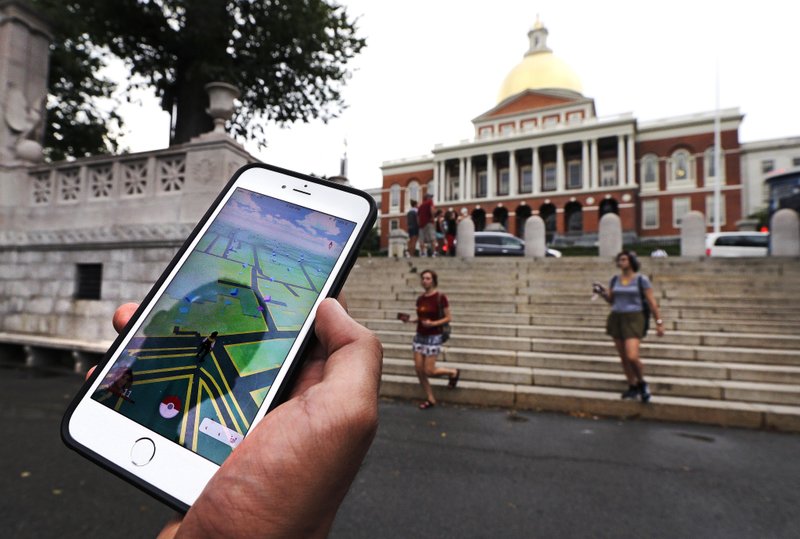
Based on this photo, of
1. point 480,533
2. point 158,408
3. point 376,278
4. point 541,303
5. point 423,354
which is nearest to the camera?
point 158,408

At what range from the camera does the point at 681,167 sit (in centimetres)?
4525

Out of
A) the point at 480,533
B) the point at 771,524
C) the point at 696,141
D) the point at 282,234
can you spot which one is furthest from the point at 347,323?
the point at 696,141

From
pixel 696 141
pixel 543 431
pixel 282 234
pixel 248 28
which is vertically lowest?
pixel 543 431

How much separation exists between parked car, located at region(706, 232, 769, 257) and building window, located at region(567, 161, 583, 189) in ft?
108

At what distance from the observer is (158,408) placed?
3.63ft

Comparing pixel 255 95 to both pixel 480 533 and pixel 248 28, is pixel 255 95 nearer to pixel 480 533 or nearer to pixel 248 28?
pixel 248 28

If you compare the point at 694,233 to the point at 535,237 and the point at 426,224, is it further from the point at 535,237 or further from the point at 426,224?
the point at 426,224

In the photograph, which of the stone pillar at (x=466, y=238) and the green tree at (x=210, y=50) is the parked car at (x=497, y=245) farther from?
the green tree at (x=210, y=50)

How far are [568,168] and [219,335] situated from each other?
55.4 metres

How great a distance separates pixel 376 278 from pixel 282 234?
10667mm

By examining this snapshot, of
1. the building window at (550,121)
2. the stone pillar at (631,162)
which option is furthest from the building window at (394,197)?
the stone pillar at (631,162)

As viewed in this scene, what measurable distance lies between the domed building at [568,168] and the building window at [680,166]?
0.11 m

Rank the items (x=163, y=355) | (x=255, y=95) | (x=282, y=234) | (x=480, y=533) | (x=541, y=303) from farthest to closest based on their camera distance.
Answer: (x=255, y=95), (x=541, y=303), (x=480, y=533), (x=282, y=234), (x=163, y=355)

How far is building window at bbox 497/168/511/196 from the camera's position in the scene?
5319 cm
